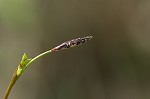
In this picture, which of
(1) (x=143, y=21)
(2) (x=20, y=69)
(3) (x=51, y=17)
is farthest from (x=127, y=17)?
(2) (x=20, y=69)

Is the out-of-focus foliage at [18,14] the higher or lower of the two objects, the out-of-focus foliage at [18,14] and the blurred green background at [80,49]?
the higher

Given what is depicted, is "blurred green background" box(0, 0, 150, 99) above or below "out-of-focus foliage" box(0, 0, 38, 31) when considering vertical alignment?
below

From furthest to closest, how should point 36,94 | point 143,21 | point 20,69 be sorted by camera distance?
1. point 143,21
2. point 36,94
3. point 20,69

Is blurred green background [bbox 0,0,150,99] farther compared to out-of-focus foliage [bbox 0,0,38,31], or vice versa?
blurred green background [bbox 0,0,150,99]

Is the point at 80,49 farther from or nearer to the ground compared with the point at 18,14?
nearer to the ground

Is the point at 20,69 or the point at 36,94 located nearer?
the point at 20,69

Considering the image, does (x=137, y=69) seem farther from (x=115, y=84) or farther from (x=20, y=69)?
(x=20, y=69)

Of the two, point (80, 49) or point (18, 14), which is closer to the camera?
point (18, 14)

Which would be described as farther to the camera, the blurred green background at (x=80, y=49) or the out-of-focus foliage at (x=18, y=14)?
the blurred green background at (x=80, y=49)
